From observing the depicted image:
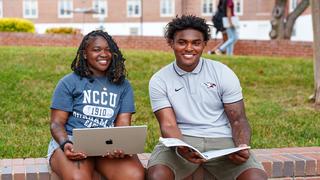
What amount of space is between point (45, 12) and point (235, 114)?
32.8m

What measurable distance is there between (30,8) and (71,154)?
3339 cm

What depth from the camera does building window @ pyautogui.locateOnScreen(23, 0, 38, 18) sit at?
35.3m

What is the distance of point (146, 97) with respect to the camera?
23.3ft

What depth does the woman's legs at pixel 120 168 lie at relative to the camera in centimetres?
349

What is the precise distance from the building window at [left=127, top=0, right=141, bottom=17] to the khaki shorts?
1216 inches

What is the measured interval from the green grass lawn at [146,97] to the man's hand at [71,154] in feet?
4.09

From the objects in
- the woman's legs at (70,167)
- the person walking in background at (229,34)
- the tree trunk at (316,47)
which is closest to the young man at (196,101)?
the woman's legs at (70,167)

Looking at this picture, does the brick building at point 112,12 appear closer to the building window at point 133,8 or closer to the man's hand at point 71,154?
the building window at point 133,8

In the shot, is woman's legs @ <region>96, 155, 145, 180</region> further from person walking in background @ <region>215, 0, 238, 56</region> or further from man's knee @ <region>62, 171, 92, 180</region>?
person walking in background @ <region>215, 0, 238, 56</region>

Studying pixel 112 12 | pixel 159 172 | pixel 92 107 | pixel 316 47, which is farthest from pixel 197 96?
pixel 112 12

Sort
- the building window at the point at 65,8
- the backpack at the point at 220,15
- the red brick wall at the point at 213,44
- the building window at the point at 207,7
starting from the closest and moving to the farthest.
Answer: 1. the backpack at the point at 220,15
2. the red brick wall at the point at 213,44
3. the building window at the point at 207,7
4. the building window at the point at 65,8

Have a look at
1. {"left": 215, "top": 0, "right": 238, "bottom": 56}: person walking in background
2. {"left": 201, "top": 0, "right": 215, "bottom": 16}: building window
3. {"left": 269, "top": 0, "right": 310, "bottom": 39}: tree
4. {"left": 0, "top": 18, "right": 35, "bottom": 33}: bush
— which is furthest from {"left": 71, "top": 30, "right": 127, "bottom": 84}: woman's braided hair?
{"left": 201, "top": 0, "right": 215, "bottom": 16}: building window

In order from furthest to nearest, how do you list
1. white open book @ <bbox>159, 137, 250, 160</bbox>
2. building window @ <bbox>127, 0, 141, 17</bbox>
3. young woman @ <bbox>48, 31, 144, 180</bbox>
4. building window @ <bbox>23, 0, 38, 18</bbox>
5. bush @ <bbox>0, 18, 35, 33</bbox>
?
building window @ <bbox>23, 0, 38, 18</bbox> → building window @ <bbox>127, 0, 141, 17</bbox> → bush @ <bbox>0, 18, 35, 33</bbox> → young woman @ <bbox>48, 31, 144, 180</bbox> → white open book @ <bbox>159, 137, 250, 160</bbox>

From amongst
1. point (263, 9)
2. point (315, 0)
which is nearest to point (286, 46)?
point (315, 0)
